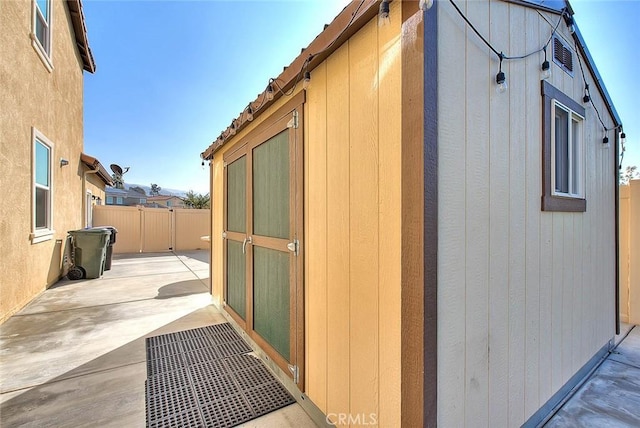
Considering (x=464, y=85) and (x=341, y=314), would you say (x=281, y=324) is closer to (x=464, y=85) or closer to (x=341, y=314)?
(x=341, y=314)

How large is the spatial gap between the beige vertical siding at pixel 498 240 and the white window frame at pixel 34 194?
19.1 feet

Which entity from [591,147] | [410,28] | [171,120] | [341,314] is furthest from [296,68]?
[171,120]

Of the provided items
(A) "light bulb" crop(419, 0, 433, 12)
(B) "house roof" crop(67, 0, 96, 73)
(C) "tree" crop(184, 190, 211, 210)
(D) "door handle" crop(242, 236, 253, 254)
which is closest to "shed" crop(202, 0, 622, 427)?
(A) "light bulb" crop(419, 0, 433, 12)

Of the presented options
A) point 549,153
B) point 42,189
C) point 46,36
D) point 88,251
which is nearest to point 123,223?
point 88,251

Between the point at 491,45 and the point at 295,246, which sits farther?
the point at 295,246

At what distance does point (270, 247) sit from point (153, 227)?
10246 mm

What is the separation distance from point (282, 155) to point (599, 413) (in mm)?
3037

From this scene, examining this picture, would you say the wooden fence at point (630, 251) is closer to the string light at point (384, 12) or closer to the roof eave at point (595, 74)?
the roof eave at point (595, 74)

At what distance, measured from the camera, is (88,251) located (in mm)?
6016

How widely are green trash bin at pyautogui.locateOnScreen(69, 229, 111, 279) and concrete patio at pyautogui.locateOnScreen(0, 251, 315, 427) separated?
1.40 feet

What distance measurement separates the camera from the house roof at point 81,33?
6423mm

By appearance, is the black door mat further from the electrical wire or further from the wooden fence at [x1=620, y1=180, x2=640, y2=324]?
the wooden fence at [x1=620, y1=180, x2=640, y2=324]

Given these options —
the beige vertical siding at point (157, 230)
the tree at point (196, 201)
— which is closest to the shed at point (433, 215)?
the beige vertical siding at point (157, 230)

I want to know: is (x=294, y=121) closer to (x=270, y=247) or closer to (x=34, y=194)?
(x=270, y=247)
